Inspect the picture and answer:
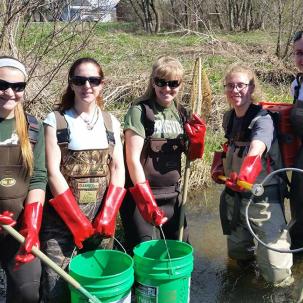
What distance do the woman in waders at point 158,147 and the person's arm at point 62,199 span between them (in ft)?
1.58

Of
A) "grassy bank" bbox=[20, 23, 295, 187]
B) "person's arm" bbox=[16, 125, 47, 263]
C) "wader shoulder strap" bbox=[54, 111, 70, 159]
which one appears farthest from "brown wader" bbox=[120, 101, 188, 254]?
"grassy bank" bbox=[20, 23, 295, 187]

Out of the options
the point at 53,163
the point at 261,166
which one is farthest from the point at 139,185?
the point at 261,166

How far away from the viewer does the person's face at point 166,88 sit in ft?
10.9

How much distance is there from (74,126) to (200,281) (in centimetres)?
172

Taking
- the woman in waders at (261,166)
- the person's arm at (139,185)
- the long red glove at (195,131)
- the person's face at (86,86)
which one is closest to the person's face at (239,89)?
the woman in waders at (261,166)

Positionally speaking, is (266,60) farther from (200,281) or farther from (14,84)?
(14,84)

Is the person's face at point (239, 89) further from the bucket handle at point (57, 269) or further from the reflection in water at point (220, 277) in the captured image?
the bucket handle at point (57, 269)

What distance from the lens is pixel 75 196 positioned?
119 inches

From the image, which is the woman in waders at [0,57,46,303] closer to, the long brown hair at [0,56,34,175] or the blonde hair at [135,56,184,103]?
the long brown hair at [0,56,34,175]

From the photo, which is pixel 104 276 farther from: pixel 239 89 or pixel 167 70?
pixel 239 89

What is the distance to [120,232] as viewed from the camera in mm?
4457

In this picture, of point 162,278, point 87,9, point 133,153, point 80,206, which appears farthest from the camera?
point 87,9

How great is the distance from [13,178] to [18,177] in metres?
0.03

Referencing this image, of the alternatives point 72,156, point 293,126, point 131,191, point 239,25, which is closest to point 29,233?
point 72,156
